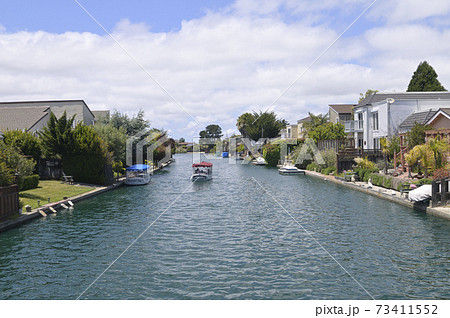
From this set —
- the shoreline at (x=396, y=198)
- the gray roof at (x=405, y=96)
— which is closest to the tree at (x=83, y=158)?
the shoreline at (x=396, y=198)

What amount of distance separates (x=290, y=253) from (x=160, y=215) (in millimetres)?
12907

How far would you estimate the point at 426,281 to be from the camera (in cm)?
1481

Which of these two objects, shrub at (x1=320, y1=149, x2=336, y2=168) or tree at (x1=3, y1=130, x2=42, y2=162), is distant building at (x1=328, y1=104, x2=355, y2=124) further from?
tree at (x1=3, y1=130, x2=42, y2=162)

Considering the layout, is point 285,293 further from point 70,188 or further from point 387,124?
point 387,124

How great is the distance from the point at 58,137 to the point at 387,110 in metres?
43.0

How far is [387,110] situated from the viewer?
5594cm

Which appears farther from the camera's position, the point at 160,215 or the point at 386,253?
the point at 160,215

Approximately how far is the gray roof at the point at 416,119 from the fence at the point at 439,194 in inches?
771

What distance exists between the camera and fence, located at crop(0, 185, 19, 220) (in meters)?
24.3

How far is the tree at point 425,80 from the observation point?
92.4m

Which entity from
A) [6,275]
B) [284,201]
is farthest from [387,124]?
[6,275]

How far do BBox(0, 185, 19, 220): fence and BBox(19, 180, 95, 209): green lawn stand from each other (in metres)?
3.17

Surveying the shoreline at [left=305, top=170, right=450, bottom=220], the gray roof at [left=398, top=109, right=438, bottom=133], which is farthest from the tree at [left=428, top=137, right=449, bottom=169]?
the gray roof at [left=398, top=109, right=438, bottom=133]

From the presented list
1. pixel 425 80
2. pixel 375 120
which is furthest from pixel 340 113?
pixel 375 120
